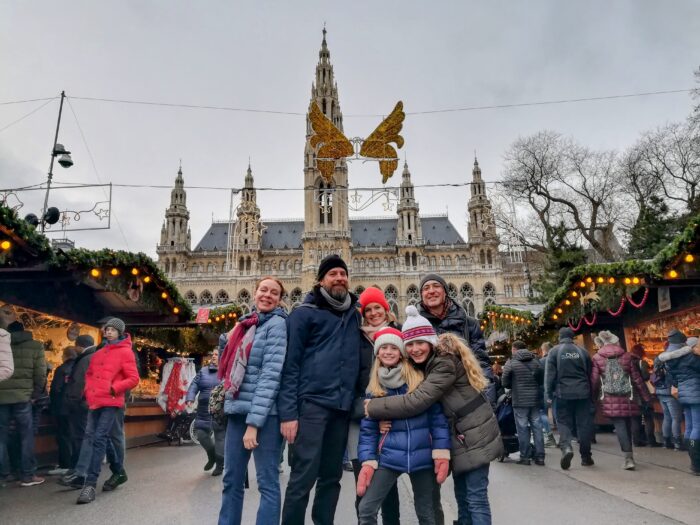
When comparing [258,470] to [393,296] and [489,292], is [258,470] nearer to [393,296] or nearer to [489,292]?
[393,296]

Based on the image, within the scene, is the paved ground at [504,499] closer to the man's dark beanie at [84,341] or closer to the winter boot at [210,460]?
the winter boot at [210,460]

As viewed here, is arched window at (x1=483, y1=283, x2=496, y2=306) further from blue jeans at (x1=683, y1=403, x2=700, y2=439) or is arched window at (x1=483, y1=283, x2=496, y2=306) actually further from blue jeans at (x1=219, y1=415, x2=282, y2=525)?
blue jeans at (x1=219, y1=415, x2=282, y2=525)

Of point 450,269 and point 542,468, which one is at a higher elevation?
point 450,269

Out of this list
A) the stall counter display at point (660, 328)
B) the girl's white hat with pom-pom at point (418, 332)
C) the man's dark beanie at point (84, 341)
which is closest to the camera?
the girl's white hat with pom-pom at point (418, 332)

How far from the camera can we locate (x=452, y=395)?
8.95 ft

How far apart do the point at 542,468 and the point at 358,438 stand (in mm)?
4084

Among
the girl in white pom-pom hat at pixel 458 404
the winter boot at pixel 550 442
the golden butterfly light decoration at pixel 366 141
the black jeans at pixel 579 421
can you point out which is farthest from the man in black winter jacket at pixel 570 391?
the golden butterfly light decoration at pixel 366 141

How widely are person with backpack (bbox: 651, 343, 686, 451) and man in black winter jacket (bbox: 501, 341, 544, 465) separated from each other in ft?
6.82

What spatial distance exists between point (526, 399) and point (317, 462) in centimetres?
450

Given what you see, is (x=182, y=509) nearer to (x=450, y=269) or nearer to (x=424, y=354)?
(x=424, y=354)

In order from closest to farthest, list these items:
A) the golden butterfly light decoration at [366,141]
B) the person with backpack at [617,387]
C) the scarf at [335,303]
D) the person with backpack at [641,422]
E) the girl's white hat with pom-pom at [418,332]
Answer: the girl's white hat with pom-pom at [418,332]
the scarf at [335,303]
the person with backpack at [617,387]
the person with backpack at [641,422]
the golden butterfly light decoration at [366,141]

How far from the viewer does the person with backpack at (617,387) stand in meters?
5.53

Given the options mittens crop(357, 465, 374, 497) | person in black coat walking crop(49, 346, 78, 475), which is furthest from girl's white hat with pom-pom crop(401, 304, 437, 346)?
person in black coat walking crop(49, 346, 78, 475)

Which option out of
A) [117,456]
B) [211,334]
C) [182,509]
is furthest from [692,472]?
[211,334]
